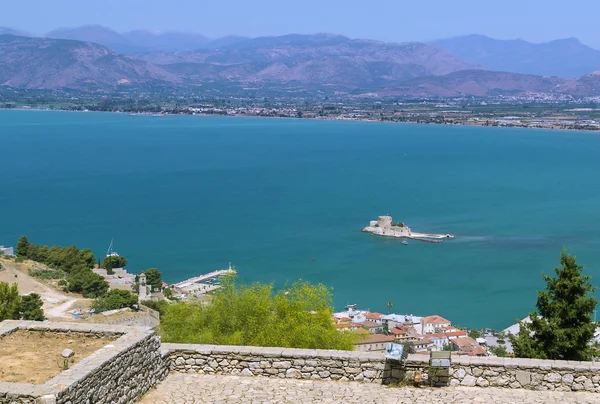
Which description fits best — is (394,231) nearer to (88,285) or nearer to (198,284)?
(198,284)

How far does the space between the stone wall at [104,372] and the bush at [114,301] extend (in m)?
19.2

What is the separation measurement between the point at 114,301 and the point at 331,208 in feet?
106

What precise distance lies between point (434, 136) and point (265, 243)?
7880 cm

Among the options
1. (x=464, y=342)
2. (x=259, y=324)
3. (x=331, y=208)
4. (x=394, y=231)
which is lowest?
(x=331, y=208)

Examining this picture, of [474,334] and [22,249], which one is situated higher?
[22,249]

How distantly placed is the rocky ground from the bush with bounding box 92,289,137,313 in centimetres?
1950

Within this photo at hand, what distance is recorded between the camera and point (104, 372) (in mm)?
4922

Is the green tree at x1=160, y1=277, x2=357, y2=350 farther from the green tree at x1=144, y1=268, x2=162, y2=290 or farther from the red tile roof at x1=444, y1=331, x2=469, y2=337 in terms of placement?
the green tree at x1=144, y1=268, x2=162, y2=290

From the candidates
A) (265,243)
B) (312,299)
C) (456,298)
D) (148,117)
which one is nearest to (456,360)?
(312,299)

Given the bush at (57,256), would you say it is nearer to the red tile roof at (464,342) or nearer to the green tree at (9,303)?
the red tile roof at (464,342)

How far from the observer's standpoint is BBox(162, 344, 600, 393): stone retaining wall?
18.3ft

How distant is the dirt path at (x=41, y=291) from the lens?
24302 millimetres

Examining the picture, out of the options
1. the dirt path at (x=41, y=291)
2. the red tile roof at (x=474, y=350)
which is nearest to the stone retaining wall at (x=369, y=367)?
the red tile roof at (x=474, y=350)

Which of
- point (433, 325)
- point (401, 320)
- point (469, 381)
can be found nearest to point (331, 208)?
point (401, 320)
